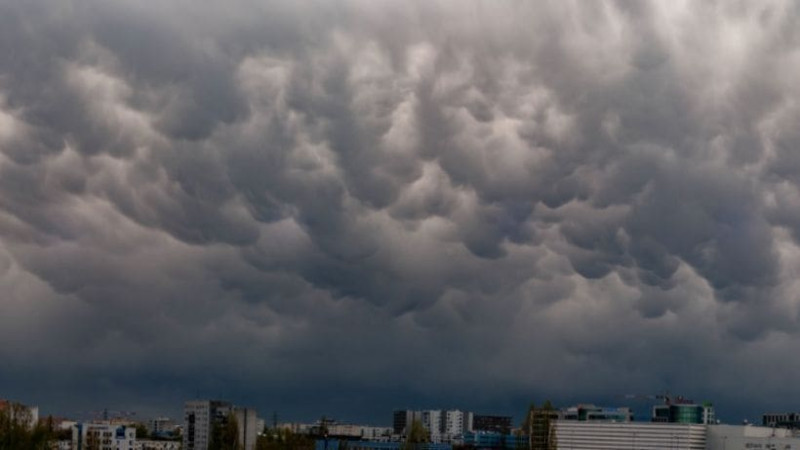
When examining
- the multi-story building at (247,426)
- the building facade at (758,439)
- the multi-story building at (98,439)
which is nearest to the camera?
the multi-story building at (247,426)

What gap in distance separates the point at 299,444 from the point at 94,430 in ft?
155

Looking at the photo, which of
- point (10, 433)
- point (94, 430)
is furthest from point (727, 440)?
point (10, 433)

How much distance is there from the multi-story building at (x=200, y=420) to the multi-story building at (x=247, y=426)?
25884 millimetres

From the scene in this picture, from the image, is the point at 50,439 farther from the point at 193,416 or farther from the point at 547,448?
the point at 547,448

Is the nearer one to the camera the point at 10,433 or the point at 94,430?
the point at 10,433

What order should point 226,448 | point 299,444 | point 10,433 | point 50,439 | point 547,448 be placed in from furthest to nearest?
point 547,448
point 299,444
point 226,448
point 50,439
point 10,433

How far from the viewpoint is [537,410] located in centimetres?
19988

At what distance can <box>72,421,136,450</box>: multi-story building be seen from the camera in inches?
7421

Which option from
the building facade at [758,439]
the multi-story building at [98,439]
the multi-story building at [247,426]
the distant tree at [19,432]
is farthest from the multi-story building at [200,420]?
the building facade at [758,439]

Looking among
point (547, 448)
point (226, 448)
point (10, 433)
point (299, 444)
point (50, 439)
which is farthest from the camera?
point (547, 448)

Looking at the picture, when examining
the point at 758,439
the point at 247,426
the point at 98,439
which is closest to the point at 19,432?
the point at 247,426

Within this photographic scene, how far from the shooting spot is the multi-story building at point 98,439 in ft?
618

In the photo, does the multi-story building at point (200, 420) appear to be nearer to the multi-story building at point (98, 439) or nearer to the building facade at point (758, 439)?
the multi-story building at point (98, 439)

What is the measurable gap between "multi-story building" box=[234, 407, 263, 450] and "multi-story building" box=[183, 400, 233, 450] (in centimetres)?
2588
